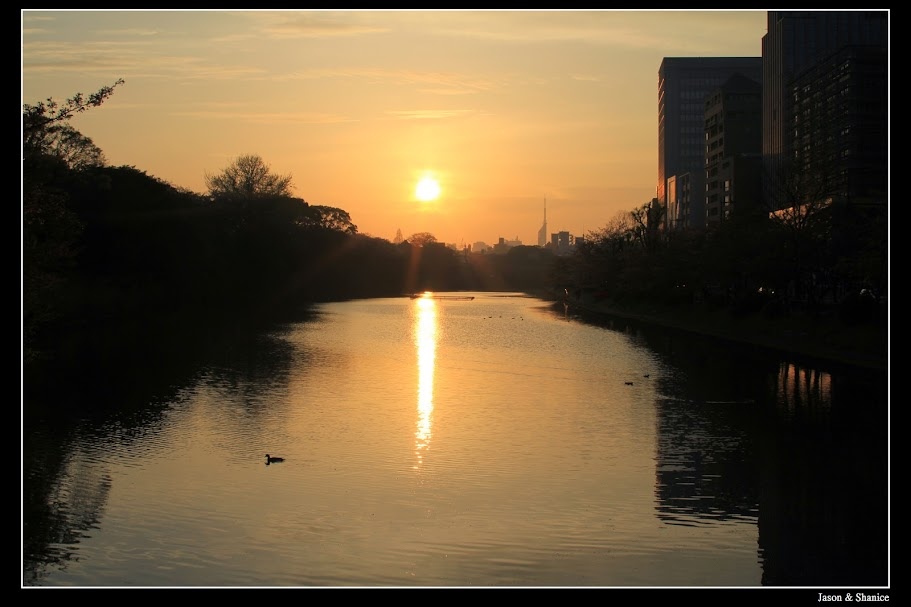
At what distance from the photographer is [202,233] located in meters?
93.6

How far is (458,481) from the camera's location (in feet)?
58.5

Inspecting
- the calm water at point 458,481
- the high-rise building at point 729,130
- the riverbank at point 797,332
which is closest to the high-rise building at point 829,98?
the high-rise building at point 729,130

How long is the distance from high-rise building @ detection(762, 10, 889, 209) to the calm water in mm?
45273

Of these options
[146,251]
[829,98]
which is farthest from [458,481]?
[829,98]

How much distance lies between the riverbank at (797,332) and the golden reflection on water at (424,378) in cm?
1564

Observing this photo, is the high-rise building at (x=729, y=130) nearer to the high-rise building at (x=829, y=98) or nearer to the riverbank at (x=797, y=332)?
the high-rise building at (x=829, y=98)

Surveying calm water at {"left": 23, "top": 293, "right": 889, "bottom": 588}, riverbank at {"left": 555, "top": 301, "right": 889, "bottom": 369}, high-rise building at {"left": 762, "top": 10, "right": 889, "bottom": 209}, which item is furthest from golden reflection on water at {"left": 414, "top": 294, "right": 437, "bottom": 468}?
high-rise building at {"left": 762, "top": 10, "right": 889, "bottom": 209}

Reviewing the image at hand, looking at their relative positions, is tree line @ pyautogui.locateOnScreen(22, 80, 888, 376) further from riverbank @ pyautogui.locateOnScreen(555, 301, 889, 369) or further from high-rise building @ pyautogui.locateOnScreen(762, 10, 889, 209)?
high-rise building @ pyautogui.locateOnScreen(762, 10, 889, 209)

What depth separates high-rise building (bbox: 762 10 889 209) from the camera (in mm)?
98062

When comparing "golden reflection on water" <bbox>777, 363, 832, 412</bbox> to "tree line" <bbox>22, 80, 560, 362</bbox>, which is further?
"golden reflection on water" <bbox>777, 363, 832, 412</bbox>

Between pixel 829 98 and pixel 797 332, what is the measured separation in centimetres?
6995

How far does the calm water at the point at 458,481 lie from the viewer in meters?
13.0

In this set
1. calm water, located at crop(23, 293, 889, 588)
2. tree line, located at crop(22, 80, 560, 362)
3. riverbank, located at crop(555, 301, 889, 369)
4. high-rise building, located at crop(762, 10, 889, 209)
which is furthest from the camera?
high-rise building, located at crop(762, 10, 889, 209)

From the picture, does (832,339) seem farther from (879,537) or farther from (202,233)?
(202,233)
